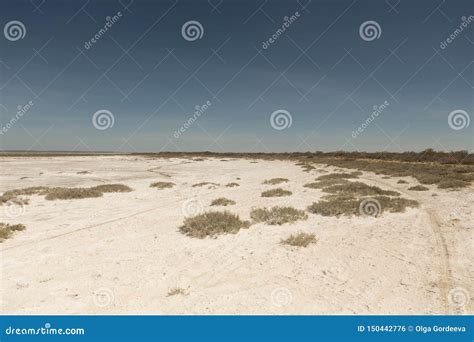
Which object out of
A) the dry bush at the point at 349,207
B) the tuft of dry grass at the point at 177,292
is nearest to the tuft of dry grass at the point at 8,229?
the tuft of dry grass at the point at 177,292

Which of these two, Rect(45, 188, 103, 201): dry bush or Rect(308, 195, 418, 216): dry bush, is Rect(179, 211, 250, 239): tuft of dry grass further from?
Rect(45, 188, 103, 201): dry bush

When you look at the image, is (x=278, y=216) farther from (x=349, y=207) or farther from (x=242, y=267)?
(x=242, y=267)

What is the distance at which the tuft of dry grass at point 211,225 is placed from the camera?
30.0 feet

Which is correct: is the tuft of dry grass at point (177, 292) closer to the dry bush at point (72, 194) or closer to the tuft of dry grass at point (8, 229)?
the tuft of dry grass at point (8, 229)

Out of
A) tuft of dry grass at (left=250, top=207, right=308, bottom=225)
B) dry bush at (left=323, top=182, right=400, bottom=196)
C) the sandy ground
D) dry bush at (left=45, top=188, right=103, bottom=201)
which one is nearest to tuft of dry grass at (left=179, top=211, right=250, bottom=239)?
the sandy ground

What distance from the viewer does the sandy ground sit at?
5.14 metres

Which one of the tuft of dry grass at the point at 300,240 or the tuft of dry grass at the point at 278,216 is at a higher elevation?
the tuft of dry grass at the point at 278,216

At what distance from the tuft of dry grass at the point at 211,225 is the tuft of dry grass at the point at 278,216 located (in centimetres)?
81

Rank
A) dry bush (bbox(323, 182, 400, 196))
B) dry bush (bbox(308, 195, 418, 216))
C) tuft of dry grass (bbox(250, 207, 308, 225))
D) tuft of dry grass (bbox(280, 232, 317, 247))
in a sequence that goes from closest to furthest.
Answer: tuft of dry grass (bbox(280, 232, 317, 247)) → tuft of dry grass (bbox(250, 207, 308, 225)) → dry bush (bbox(308, 195, 418, 216)) → dry bush (bbox(323, 182, 400, 196))

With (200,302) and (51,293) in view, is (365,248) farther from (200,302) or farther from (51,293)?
(51,293)

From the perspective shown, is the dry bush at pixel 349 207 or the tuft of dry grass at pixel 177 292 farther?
the dry bush at pixel 349 207

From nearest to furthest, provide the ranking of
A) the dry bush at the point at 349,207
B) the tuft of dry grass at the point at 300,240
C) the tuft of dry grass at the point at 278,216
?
1. the tuft of dry grass at the point at 300,240
2. the tuft of dry grass at the point at 278,216
3. the dry bush at the point at 349,207

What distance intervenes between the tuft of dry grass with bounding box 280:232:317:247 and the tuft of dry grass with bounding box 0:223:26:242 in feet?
24.6

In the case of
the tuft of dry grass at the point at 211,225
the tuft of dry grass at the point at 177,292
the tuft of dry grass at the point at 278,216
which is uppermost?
the tuft of dry grass at the point at 278,216
